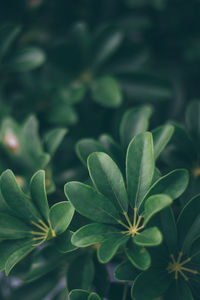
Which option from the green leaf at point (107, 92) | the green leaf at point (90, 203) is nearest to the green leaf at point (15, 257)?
the green leaf at point (90, 203)

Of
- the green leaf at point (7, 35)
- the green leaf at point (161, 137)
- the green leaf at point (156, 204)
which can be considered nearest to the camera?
the green leaf at point (156, 204)

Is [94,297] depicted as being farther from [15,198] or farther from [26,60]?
[26,60]

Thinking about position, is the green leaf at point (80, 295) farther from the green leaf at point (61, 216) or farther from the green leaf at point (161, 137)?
the green leaf at point (161, 137)

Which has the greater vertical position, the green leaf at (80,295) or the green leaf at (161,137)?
the green leaf at (161,137)

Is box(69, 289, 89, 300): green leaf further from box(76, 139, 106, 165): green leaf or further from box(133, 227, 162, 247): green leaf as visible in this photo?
box(76, 139, 106, 165): green leaf

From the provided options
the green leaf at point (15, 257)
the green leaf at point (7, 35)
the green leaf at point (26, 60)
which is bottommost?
the green leaf at point (15, 257)

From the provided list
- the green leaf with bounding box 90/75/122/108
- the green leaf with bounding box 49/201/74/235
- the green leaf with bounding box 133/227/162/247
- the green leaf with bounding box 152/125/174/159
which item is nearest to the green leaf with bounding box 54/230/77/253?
the green leaf with bounding box 49/201/74/235
